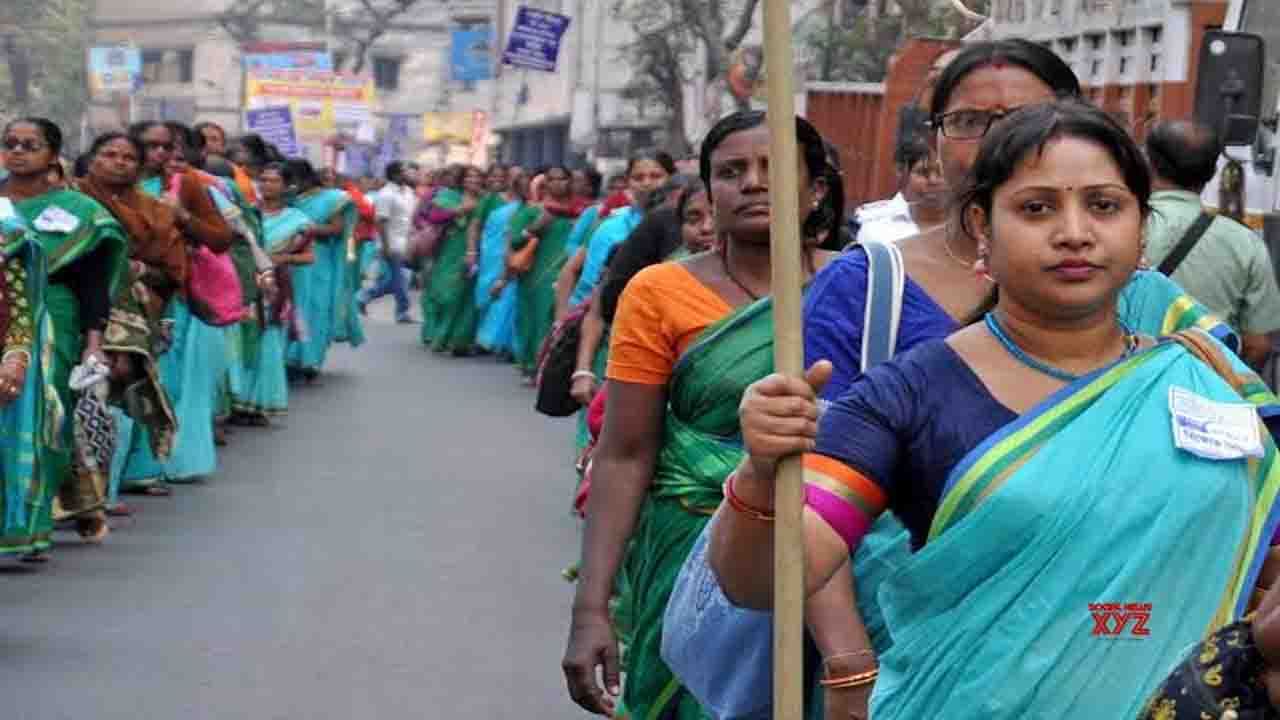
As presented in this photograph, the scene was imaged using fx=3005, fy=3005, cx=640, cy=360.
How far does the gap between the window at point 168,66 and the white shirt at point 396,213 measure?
49152 millimetres

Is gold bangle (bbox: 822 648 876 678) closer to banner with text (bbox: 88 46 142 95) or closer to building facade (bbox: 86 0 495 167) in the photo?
banner with text (bbox: 88 46 142 95)

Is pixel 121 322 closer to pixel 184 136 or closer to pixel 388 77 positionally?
pixel 184 136

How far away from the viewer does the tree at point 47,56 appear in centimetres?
6525

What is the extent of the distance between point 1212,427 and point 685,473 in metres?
2.09

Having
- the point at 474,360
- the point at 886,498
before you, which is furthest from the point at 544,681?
the point at 474,360

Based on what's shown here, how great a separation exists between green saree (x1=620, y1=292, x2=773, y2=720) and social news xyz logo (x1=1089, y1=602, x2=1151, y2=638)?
1.71 meters

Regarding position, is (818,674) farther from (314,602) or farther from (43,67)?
(43,67)

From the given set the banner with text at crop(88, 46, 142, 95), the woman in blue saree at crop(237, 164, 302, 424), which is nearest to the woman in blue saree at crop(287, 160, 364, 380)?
the woman in blue saree at crop(237, 164, 302, 424)

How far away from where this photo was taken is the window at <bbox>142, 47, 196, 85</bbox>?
83.6 metres

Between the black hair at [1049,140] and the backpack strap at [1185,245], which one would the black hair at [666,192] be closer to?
the backpack strap at [1185,245]

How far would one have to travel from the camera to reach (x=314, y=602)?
10.8 m

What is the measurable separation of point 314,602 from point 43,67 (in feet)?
207

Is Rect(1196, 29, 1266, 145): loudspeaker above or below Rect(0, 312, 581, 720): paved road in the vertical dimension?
above

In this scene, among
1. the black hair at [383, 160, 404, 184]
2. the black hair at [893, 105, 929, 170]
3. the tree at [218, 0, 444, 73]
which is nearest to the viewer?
the black hair at [893, 105, 929, 170]
